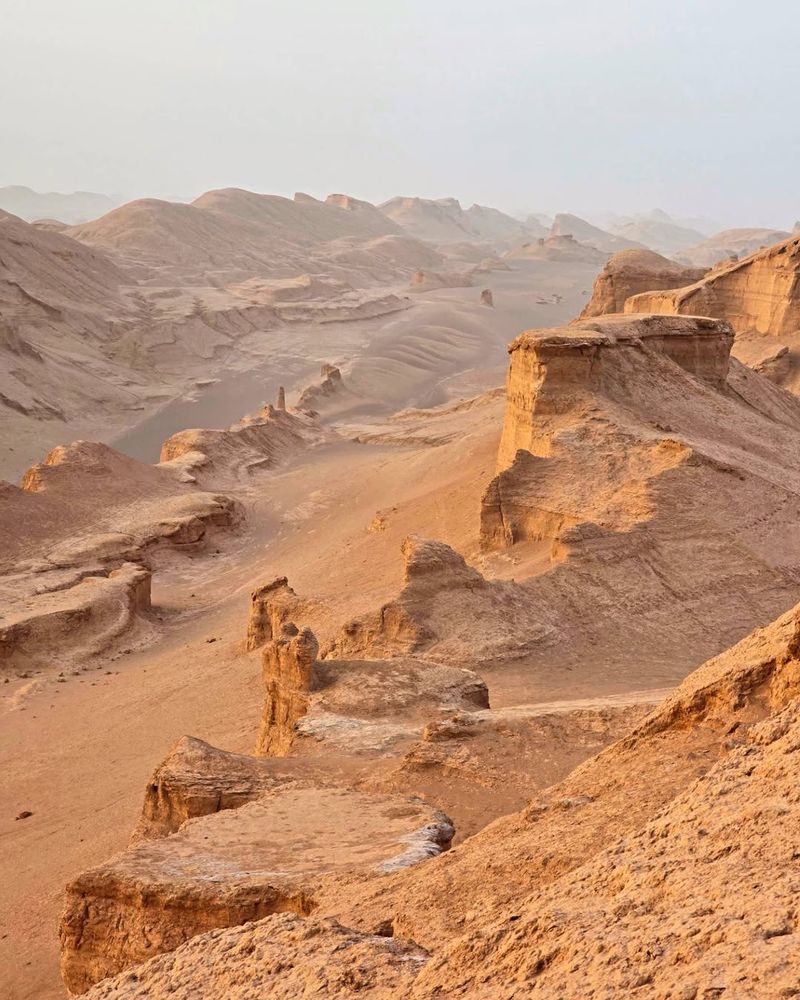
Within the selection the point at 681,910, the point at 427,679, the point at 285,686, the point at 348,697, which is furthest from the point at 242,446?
the point at 681,910

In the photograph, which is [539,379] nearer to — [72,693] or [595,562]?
[595,562]

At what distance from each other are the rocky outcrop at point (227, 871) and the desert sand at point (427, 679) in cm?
2

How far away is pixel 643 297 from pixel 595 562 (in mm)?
15270

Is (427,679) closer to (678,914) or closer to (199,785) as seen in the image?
(199,785)

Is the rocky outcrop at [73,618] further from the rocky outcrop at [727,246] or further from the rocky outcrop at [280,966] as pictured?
the rocky outcrop at [727,246]

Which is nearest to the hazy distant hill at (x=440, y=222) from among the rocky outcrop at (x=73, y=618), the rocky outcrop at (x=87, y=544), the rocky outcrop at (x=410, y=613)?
the rocky outcrop at (x=87, y=544)

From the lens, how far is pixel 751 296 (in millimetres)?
25891

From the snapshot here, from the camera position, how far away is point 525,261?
7894 cm

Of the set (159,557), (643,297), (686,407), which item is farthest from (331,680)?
(643,297)

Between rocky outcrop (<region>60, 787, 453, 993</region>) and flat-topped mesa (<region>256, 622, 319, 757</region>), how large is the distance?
279cm

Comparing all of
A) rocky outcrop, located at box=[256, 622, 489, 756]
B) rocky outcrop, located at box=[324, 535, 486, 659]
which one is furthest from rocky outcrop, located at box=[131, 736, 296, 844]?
rocky outcrop, located at box=[324, 535, 486, 659]

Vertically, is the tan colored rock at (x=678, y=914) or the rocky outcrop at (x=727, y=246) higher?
the rocky outcrop at (x=727, y=246)

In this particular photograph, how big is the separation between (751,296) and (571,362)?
12932 millimetres

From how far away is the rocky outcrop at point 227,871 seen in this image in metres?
4.79
